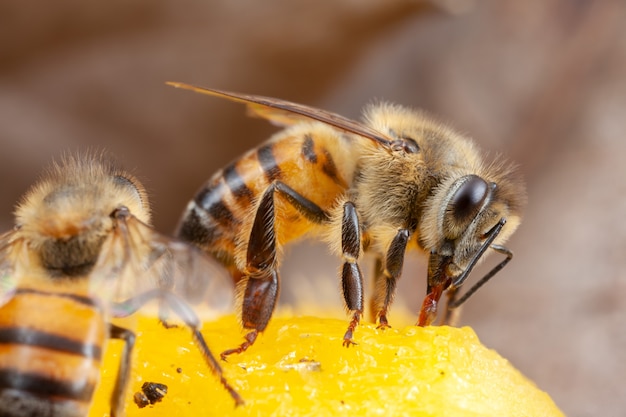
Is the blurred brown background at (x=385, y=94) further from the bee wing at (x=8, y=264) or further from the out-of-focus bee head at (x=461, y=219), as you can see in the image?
the bee wing at (x=8, y=264)

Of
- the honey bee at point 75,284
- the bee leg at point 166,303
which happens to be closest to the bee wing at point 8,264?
the honey bee at point 75,284

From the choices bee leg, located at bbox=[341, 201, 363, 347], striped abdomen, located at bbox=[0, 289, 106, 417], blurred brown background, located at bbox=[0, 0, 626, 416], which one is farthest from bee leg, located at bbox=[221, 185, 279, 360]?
blurred brown background, located at bbox=[0, 0, 626, 416]

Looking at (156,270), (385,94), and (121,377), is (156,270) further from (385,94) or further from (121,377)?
A: (385,94)

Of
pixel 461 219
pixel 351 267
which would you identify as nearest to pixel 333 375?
pixel 351 267

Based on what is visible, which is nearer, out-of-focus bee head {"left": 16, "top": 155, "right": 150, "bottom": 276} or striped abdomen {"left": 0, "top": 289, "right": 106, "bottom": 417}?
striped abdomen {"left": 0, "top": 289, "right": 106, "bottom": 417}

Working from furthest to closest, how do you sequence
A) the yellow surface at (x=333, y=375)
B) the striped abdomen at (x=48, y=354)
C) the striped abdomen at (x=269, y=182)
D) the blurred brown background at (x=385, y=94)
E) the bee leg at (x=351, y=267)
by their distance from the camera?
the blurred brown background at (x=385, y=94) → the striped abdomen at (x=269, y=182) → the bee leg at (x=351, y=267) → the yellow surface at (x=333, y=375) → the striped abdomen at (x=48, y=354)

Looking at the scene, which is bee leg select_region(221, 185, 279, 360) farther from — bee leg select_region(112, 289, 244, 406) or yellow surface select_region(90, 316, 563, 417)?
bee leg select_region(112, 289, 244, 406)

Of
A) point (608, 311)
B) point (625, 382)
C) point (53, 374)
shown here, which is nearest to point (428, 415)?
point (53, 374)
